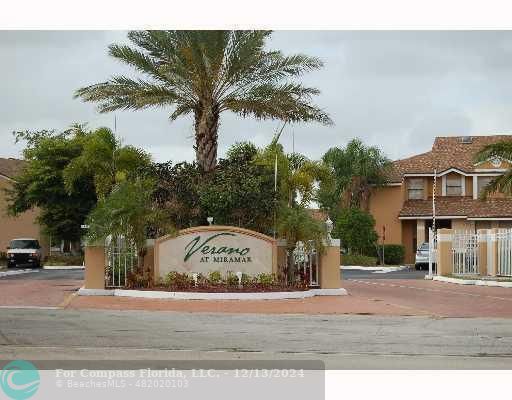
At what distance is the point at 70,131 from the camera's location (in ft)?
178

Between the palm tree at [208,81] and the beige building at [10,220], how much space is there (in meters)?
27.8

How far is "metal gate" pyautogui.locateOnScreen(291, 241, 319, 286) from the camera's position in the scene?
25906 millimetres

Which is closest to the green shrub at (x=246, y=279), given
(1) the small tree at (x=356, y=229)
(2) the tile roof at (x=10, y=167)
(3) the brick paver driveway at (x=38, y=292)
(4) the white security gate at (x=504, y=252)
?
(3) the brick paver driveway at (x=38, y=292)

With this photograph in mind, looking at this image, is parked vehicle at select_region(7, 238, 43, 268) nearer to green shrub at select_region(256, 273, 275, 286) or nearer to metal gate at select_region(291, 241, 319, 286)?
metal gate at select_region(291, 241, 319, 286)

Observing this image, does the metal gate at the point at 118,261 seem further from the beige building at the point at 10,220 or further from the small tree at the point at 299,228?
the beige building at the point at 10,220

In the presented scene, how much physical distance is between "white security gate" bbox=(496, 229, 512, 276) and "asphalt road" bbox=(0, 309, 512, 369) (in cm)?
1370

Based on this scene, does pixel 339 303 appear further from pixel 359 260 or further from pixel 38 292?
pixel 359 260

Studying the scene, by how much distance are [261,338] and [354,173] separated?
37654mm

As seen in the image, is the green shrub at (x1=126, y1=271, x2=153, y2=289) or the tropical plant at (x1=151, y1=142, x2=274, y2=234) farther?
the tropical plant at (x1=151, y1=142, x2=274, y2=234)

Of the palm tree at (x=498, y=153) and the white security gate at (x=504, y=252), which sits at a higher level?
the palm tree at (x=498, y=153)

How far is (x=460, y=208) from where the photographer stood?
2062 inches

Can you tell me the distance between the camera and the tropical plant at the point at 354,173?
52469mm

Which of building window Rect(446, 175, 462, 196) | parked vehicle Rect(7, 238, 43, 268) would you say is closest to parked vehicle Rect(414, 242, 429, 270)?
building window Rect(446, 175, 462, 196)

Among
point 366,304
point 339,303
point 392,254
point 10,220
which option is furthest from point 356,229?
point 366,304
